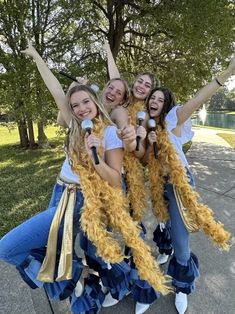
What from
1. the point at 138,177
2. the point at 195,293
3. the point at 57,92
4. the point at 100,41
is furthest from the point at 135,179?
the point at 100,41

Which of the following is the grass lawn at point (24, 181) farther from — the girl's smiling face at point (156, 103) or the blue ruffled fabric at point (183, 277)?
the girl's smiling face at point (156, 103)

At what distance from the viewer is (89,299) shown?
7.36 ft

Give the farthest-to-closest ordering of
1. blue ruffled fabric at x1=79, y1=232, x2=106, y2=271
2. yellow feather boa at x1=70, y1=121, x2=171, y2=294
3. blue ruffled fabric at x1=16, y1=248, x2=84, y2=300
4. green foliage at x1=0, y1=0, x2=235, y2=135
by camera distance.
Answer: green foliage at x1=0, y1=0, x2=235, y2=135, blue ruffled fabric at x1=79, y1=232, x2=106, y2=271, blue ruffled fabric at x1=16, y1=248, x2=84, y2=300, yellow feather boa at x1=70, y1=121, x2=171, y2=294

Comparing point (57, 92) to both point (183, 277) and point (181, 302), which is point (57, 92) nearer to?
point (183, 277)

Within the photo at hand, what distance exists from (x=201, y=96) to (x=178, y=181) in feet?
2.04

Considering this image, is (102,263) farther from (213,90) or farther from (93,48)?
(93,48)

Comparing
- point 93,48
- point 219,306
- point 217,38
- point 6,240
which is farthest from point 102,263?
point 93,48

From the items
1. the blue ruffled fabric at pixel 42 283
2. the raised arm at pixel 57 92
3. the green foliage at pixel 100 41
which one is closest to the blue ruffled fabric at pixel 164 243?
the blue ruffled fabric at pixel 42 283

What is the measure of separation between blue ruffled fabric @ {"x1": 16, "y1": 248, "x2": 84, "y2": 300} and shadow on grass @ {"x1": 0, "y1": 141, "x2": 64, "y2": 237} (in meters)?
1.78

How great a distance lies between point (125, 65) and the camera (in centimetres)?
985

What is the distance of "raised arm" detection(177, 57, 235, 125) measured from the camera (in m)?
2.16

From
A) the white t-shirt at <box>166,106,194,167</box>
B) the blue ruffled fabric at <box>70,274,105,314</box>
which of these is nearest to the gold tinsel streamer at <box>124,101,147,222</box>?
the white t-shirt at <box>166,106,194,167</box>

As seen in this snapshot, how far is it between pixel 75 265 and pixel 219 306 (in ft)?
3.87

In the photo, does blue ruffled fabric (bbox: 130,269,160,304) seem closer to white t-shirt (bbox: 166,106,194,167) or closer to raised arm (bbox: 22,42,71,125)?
white t-shirt (bbox: 166,106,194,167)
